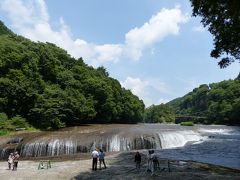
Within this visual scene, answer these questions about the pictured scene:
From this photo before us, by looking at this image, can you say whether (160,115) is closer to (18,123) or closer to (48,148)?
(18,123)

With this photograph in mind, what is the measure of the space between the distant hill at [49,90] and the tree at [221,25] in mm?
43246

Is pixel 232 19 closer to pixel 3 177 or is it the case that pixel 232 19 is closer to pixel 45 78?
pixel 3 177

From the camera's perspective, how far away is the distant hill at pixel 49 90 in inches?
2539

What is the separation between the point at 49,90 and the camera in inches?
2638

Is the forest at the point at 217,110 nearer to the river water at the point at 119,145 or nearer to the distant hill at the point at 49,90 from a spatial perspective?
the distant hill at the point at 49,90

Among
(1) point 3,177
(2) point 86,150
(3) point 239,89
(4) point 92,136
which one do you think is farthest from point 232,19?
(3) point 239,89

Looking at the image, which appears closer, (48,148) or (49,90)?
(48,148)

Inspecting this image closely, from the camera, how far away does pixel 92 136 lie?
Answer: 47406 millimetres

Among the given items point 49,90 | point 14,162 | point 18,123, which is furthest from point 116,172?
point 49,90

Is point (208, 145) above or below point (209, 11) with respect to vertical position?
below

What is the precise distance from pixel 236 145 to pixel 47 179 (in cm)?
3335

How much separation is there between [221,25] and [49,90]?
161 feet

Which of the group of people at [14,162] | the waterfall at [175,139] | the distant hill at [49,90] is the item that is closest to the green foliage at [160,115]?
the distant hill at [49,90]

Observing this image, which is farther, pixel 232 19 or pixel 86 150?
pixel 86 150
